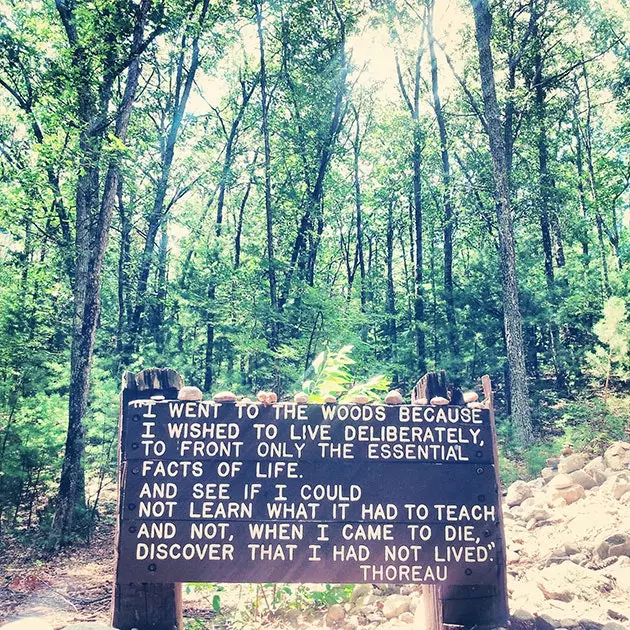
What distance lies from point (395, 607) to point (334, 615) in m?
0.61

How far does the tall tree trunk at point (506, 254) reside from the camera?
48.8 feet

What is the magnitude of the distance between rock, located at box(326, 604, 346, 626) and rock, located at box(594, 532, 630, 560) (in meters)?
2.96

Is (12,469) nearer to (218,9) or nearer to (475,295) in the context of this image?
(218,9)

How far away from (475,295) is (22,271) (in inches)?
575

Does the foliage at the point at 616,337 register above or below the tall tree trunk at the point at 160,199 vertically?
below

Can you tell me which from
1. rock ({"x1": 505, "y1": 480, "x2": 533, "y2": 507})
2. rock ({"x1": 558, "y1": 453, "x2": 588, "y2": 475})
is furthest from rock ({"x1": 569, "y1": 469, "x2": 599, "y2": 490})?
rock ({"x1": 558, "y1": 453, "x2": 588, "y2": 475})

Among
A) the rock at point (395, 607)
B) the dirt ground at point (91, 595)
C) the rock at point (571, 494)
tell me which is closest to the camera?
the rock at point (395, 607)

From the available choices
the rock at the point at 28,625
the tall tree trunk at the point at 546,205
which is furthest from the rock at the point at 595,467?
the tall tree trunk at the point at 546,205

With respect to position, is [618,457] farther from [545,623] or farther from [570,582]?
[545,623]

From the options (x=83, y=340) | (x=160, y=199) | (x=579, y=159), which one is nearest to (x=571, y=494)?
(x=83, y=340)

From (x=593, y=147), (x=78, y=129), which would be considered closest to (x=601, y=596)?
(x=78, y=129)

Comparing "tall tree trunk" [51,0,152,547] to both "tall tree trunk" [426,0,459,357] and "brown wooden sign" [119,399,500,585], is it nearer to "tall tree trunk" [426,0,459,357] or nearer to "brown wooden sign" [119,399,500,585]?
"brown wooden sign" [119,399,500,585]

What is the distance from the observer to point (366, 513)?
12.8 ft

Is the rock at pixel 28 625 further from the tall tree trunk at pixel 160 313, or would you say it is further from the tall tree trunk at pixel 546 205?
the tall tree trunk at pixel 546 205
